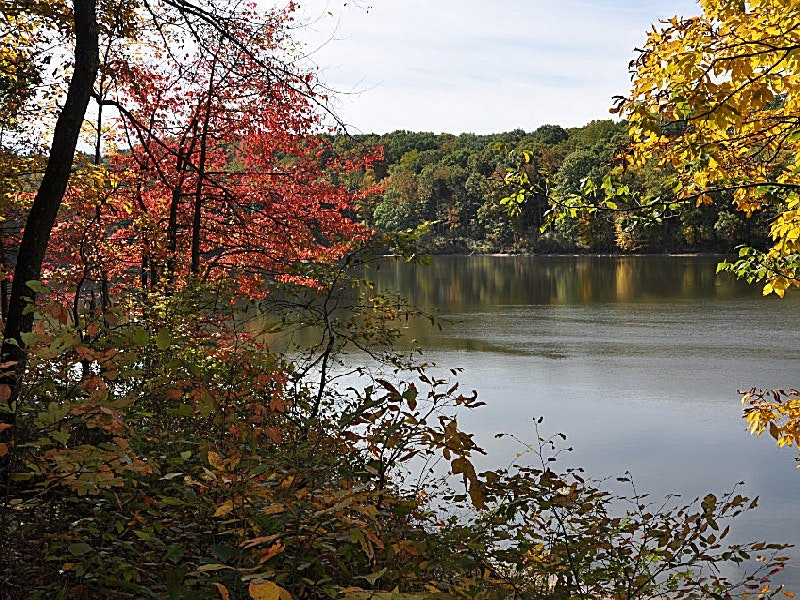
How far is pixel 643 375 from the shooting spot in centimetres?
1744

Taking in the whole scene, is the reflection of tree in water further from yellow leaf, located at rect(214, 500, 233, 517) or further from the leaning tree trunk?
yellow leaf, located at rect(214, 500, 233, 517)

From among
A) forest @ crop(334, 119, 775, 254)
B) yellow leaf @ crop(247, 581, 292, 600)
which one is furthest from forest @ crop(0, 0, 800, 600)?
forest @ crop(334, 119, 775, 254)

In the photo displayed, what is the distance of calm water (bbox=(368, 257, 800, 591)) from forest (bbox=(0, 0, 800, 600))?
104 cm

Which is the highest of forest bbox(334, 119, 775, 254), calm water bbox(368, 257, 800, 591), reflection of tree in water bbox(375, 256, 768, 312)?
forest bbox(334, 119, 775, 254)

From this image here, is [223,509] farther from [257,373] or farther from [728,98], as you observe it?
[728,98]

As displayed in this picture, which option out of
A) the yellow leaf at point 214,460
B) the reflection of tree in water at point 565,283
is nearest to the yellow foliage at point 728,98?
the yellow leaf at point 214,460

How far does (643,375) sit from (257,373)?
13952 millimetres

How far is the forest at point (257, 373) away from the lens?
9.18 feet

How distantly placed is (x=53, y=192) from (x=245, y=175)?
800 centimetres

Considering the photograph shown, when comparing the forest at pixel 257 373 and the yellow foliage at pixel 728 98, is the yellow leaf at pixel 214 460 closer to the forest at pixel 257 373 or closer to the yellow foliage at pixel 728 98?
the forest at pixel 257 373

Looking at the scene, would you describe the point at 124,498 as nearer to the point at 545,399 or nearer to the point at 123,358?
the point at 123,358

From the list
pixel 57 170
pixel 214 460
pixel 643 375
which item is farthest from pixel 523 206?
pixel 214 460

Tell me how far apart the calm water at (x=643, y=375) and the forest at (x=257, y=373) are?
1.04 metres

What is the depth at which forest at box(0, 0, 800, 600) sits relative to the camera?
2.80m
